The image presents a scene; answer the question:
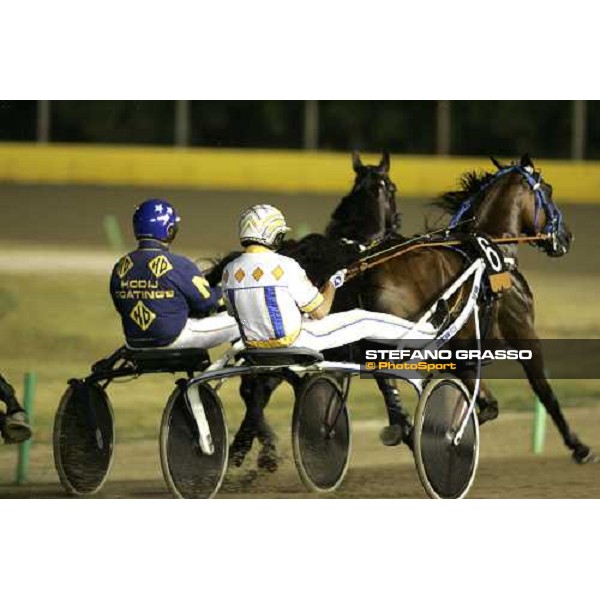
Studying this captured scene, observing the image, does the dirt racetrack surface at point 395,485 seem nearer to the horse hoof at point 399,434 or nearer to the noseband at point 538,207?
the horse hoof at point 399,434

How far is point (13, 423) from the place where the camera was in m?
9.71

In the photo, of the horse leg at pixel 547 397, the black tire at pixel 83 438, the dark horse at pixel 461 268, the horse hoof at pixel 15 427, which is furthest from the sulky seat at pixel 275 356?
the horse leg at pixel 547 397

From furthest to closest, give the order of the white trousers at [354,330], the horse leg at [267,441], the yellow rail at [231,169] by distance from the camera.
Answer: the yellow rail at [231,169] < the horse leg at [267,441] < the white trousers at [354,330]

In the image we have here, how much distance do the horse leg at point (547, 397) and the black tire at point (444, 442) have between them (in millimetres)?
921

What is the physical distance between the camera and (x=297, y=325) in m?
9.21

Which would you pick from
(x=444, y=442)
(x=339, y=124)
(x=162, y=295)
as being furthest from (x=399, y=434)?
(x=339, y=124)

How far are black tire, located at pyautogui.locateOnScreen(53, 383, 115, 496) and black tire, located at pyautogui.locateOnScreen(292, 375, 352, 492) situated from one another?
1123 millimetres

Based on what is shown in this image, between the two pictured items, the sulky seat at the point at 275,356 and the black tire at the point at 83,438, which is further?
the black tire at the point at 83,438

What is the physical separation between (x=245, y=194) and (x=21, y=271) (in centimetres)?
348

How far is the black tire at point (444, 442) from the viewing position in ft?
31.6

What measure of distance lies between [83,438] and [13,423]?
0.43 meters

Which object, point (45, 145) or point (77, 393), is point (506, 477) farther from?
point (45, 145)

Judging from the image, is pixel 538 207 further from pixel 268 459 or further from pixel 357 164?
pixel 268 459

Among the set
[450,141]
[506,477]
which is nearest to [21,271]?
[450,141]
